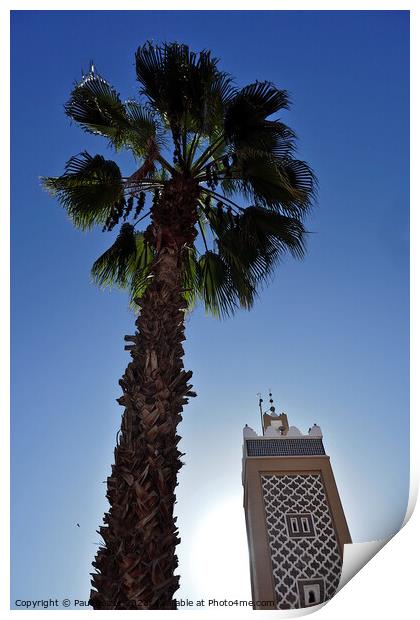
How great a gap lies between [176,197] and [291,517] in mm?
6873

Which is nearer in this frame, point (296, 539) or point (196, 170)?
point (196, 170)

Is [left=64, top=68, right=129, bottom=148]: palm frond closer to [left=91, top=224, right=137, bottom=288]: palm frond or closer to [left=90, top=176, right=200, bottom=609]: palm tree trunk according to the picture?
[left=91, top=224, right=137, bottom=288]: palm frond

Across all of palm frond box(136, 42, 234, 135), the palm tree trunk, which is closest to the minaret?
the palm tree trunk

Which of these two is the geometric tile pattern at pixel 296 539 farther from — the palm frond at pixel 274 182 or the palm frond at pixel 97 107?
the palm frond at pixel 97 107

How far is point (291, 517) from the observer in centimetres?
902

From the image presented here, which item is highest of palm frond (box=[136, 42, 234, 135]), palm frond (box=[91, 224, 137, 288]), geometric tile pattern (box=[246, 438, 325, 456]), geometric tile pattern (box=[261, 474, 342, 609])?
palm frond (box=[136, 42, 234, 135])

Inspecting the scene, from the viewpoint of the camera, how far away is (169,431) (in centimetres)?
289

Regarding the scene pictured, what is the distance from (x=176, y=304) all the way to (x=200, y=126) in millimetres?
2021

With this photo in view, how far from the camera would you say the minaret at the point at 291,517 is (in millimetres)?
8062

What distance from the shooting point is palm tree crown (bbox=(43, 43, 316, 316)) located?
4.55 m

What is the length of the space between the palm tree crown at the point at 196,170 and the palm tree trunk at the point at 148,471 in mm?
970
